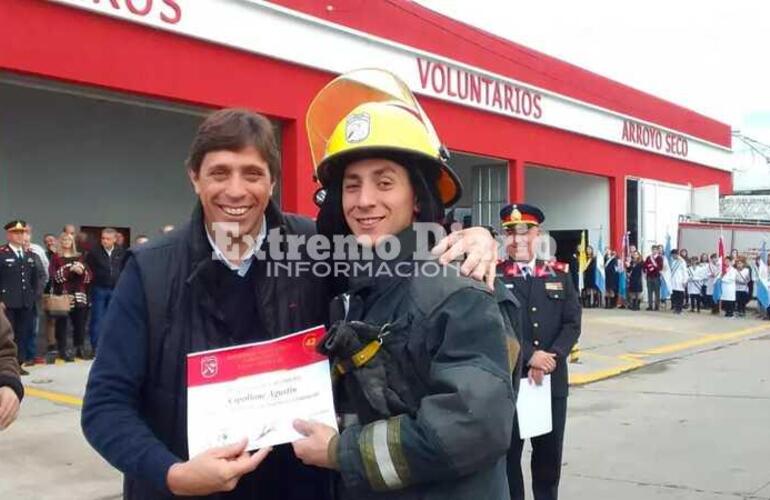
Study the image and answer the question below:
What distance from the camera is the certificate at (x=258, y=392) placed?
2.02 m

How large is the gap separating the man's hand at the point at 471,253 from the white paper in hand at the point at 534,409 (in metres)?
2.44

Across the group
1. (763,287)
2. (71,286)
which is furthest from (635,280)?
(71,286)

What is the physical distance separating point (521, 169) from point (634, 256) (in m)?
4.69

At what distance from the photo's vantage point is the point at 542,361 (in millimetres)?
4852

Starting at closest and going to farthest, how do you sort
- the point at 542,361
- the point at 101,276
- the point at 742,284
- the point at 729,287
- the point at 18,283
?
the point at 542,361 → the point at 18,283 → the point at 101,276 → the point at 729,287 → the point at 742,284

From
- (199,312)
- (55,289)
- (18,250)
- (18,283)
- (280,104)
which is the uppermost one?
(280,104)

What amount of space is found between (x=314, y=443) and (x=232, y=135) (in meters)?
0.85

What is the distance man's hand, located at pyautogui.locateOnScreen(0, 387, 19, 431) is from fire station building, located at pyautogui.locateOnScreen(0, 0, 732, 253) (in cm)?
454

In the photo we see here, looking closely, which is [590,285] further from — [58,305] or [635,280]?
[58,305]

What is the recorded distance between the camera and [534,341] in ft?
16.8

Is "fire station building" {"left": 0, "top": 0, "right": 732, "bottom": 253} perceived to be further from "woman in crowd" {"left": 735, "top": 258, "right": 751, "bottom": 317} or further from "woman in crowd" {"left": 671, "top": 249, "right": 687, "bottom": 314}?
"woman in crowd" {"left": 735, "top": 258, "right": 751, "bottom": 317}

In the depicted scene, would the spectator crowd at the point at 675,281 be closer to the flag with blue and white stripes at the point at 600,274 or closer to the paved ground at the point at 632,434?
the flag with blue and white stripes at the point at 600,274

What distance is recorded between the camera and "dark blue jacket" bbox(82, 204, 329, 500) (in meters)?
2.07

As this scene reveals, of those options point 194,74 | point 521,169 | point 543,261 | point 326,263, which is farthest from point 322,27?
point 326,263
